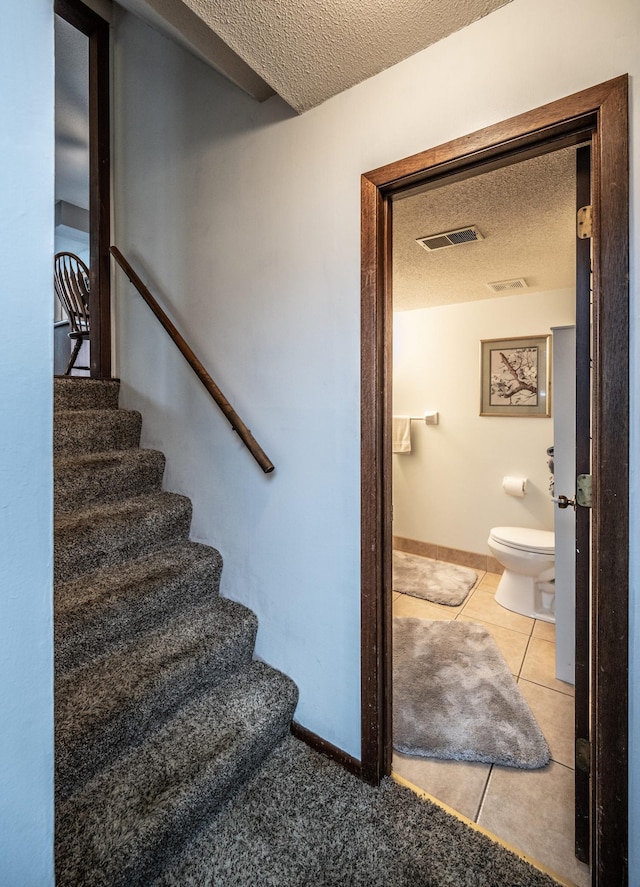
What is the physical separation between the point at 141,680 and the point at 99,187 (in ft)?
8.73

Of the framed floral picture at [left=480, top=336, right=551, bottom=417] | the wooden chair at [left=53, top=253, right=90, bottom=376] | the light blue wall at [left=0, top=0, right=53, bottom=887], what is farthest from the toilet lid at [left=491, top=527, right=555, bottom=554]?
the wooden chair at [left=53, top=253, right=90, bottom=376]

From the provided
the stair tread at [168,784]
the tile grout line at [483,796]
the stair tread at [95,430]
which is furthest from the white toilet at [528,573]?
the stair tread at [95,430]

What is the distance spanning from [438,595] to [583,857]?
5.69ft

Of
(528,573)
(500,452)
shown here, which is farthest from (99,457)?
(500,452)

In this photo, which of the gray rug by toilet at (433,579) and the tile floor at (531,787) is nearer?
the tile floor at (531,787)

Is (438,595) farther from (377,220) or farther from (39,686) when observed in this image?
(39,686)

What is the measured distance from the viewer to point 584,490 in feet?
3.77

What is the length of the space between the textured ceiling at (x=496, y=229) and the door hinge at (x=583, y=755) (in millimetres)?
1860

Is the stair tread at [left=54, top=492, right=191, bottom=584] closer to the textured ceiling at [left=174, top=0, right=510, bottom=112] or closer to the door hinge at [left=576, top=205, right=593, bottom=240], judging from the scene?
the textured ceiling at [left=174, top=0, right=510, bottom=112]

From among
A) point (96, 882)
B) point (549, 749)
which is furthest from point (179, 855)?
point (549, 749)

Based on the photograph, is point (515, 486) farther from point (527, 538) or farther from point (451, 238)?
point (451, 238)

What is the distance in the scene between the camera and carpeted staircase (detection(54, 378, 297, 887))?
110cm

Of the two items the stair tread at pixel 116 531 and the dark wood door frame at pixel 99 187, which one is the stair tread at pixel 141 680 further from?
the dark wood door frame at pixel 99 187

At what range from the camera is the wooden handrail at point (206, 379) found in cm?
162
